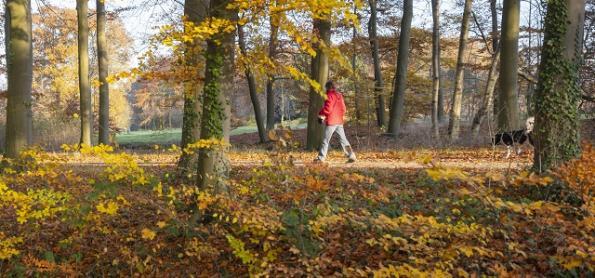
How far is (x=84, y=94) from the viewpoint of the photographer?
50.6 ft

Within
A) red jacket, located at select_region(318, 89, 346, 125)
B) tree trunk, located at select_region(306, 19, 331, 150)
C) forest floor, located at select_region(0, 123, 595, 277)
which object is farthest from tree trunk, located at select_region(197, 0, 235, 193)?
tree trunk, located at select_region(306, 19, 331, 150)

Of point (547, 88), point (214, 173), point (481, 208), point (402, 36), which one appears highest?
point (402, 36)

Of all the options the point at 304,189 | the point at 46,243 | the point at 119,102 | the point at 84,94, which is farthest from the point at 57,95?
the point at 304,189

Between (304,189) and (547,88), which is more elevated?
(547,88)

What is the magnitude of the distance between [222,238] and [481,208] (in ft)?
10.6

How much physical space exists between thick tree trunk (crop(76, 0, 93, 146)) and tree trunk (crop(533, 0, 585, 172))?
13.3 metres

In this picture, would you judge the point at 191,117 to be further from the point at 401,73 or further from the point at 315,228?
the point at 401,73

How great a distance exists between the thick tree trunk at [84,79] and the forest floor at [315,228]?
8.68 meters

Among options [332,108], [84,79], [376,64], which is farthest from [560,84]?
[376,64]

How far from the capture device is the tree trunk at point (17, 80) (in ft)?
29.3

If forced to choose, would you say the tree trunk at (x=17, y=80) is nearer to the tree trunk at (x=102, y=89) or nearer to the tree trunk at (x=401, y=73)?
the tree trunk at (x=102, y=89)

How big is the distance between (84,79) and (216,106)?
12.2 meters

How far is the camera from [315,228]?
4.59 metres

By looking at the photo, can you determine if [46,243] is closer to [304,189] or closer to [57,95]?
[304,189]
